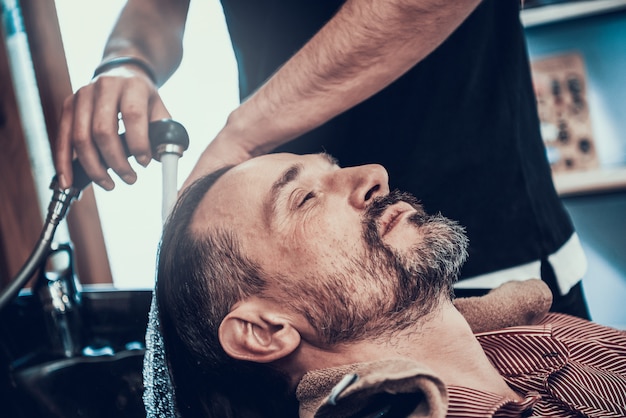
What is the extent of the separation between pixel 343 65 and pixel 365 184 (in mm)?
149

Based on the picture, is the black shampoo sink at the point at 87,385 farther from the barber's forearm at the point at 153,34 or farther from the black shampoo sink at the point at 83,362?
the barber's forearm at the point at 153,34

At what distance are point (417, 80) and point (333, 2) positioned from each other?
137mm

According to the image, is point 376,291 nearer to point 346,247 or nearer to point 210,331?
point 346,247

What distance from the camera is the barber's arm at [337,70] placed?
0.63 meters

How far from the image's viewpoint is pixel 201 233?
62 centimetres

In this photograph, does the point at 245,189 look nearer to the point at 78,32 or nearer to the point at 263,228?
the point at 263,228

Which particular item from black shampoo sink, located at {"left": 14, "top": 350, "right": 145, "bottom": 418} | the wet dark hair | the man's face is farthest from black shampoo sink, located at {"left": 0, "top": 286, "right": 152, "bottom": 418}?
the man's face

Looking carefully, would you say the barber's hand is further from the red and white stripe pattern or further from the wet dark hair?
the red and white stripe pattern

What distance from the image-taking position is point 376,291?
0.54m

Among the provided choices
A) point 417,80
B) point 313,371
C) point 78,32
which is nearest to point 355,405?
point 313,371

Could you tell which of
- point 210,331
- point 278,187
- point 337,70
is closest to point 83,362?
point 210,331

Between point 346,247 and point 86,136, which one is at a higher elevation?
point 86,136

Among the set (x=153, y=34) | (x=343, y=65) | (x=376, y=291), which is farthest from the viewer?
(x=153, y=34)

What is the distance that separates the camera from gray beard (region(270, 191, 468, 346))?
21.3 inches
